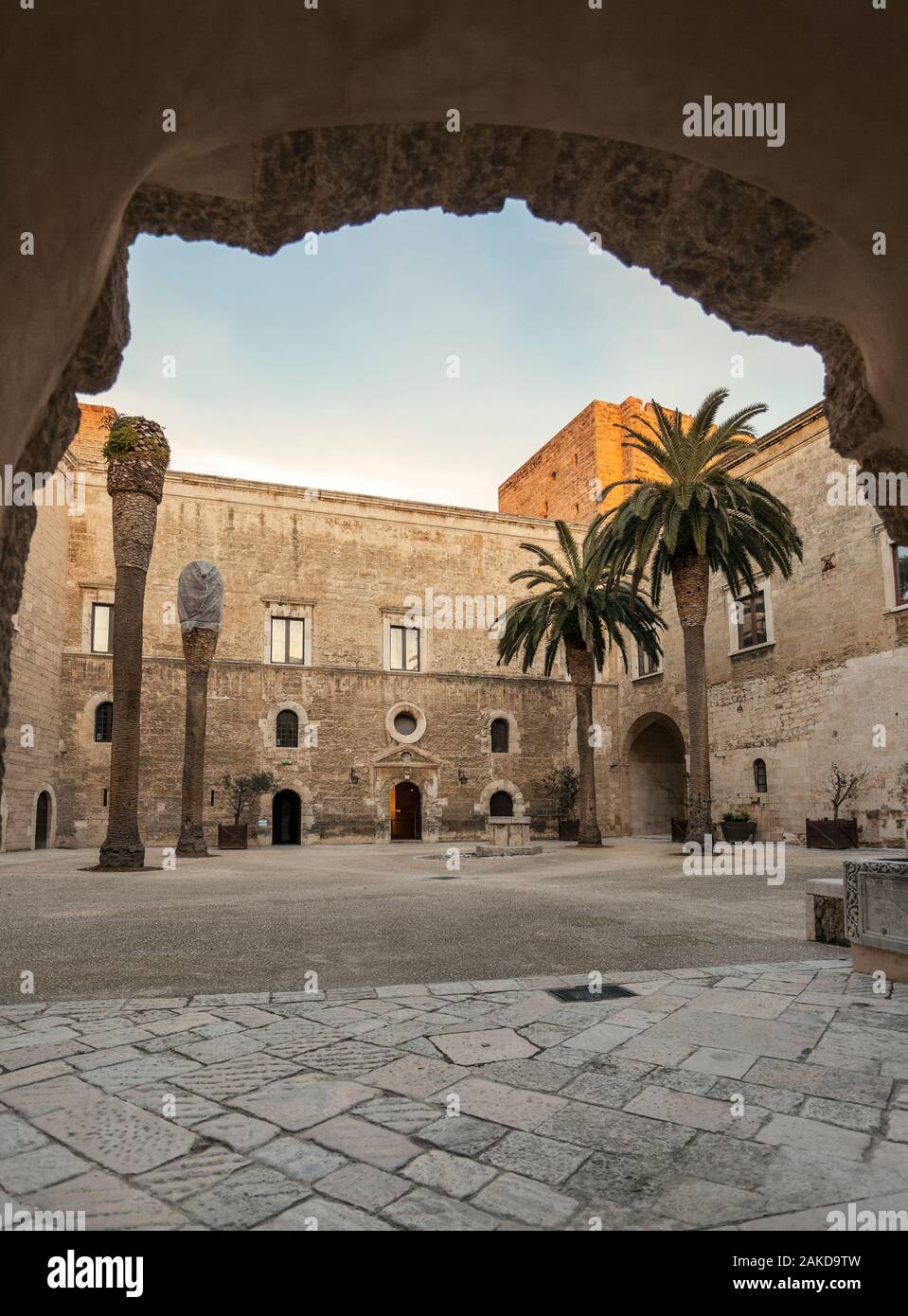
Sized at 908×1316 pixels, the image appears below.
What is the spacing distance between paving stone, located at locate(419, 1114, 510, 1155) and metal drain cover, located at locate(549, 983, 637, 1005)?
185 centimetres

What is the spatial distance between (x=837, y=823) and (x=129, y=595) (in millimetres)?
14525

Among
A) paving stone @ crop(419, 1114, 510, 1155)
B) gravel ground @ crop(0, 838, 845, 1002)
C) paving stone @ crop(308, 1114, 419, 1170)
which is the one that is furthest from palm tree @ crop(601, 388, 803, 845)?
paving stone @ crop(308, 1114, 419, 1170)

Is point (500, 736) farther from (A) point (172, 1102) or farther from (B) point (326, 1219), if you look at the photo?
(B) point (326, 1219)

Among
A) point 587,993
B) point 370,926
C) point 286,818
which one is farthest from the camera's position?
point 286,818

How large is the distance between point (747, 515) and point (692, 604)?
2008 mm

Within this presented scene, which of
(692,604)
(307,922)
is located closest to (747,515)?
(692,604)

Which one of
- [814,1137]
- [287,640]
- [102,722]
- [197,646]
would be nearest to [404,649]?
[287,640]

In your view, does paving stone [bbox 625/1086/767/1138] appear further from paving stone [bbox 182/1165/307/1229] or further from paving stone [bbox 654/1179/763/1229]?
paving stone [bbox 182/1165/307/1229]

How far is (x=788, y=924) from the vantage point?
748cm

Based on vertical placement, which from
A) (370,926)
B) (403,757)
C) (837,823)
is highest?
(403,757)

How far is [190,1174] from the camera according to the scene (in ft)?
8.02

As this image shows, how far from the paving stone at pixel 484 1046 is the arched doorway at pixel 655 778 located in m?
23.9

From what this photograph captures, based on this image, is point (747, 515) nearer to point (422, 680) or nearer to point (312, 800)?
point (422, 680)

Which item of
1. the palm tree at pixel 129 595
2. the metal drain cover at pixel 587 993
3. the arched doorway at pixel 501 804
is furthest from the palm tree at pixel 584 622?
the metal drain cover at pixel 587 993
